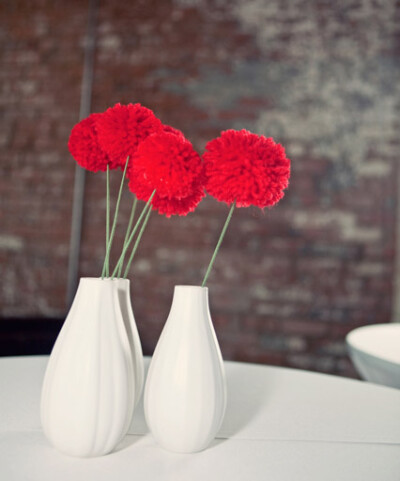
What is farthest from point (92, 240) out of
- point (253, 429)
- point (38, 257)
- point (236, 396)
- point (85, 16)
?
point (253, 429)

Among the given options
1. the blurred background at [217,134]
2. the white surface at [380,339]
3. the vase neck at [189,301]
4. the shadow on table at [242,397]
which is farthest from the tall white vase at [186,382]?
the blurred background at [217,134]

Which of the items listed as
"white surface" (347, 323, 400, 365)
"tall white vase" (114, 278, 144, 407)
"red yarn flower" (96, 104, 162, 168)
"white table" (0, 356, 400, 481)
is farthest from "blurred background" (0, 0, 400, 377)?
"red yarn flower" (96, 104, 162, 168)

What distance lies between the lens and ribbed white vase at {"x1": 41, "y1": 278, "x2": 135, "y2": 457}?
61 centimetres

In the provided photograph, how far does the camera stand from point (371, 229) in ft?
8.59

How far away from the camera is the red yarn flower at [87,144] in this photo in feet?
2.27

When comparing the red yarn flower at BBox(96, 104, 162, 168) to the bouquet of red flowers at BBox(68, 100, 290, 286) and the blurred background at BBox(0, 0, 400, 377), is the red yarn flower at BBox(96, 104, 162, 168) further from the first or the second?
the blurred background at BBox(0, 0, 400, 377)

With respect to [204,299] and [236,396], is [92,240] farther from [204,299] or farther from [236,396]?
[204,299]

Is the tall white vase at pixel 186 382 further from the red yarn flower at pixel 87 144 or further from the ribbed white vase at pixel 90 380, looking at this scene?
the red yarn flower at pixel 87 144

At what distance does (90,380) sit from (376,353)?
0.99 m

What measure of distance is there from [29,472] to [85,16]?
9.48 feet

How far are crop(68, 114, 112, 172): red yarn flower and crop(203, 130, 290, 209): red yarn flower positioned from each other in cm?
16

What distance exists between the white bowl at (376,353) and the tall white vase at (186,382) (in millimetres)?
602

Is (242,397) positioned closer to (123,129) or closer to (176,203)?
(176,203)

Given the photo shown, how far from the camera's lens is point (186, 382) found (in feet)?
2.10
